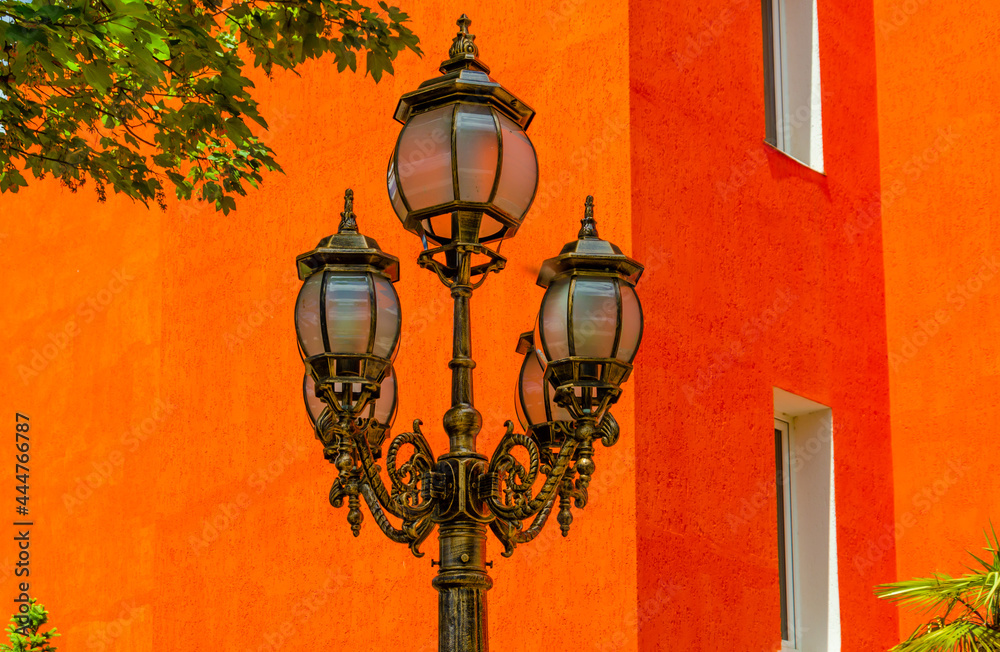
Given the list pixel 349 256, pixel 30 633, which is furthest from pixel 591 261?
pixel 30 633

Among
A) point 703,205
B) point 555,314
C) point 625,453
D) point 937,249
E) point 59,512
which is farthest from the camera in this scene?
point 59,512

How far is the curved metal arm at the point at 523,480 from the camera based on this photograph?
16.8ft

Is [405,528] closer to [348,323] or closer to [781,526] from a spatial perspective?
[348,323]

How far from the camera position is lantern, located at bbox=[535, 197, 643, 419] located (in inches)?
206

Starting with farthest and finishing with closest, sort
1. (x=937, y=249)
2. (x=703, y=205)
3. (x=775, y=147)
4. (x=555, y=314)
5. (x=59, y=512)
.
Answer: (x=59, y=512)
(x=937, y=249)
(x=775, y=147)
(x=703, y=205)
(x=555, y=314)

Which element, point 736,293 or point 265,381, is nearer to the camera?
point 736,293

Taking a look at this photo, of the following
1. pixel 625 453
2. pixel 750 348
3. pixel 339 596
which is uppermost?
pixel 750 348

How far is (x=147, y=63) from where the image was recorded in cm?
568

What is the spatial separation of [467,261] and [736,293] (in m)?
4.31

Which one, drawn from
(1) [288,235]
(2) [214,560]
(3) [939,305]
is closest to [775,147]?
(3) [939,305]

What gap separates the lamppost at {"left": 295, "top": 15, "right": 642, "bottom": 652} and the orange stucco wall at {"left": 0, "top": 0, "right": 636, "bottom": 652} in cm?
290

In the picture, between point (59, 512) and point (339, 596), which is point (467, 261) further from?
point (59, 512)

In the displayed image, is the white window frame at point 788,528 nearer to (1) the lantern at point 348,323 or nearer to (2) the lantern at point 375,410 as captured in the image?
(2) the lantern at point 375,410

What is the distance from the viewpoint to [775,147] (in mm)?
10070
